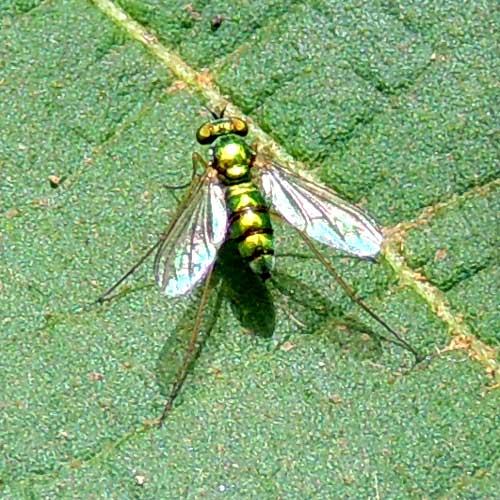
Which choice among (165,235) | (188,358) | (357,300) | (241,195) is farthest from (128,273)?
(357,300)

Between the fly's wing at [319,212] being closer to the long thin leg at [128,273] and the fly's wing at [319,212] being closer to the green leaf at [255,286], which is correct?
the green leaf at [255,286]

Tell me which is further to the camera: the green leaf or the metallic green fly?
the metallic green fly

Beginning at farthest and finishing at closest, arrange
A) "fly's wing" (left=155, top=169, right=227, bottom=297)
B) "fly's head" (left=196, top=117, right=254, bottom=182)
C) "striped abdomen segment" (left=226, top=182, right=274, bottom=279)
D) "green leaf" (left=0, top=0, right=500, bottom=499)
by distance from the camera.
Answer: "fly's head" (left=196, top=117, right=254, bottom=182) → "striped abdomen segment" (left=226, top=182, right=274, bottom=279) → "fly's wing" (left=155, top=169, right=227, bottom=297) → "green leaf" (left=0, top=0, right=500, bottom=499)

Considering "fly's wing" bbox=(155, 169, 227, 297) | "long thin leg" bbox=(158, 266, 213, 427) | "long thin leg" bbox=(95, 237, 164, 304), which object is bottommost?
"long thin leg" bbox=(158, 266, 213, 427)

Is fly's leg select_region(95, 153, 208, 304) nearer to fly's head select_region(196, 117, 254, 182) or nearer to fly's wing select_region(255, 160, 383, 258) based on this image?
fly's head select_region(196, 117, 254, 182)

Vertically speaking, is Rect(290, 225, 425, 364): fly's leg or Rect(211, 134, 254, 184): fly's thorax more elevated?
Rect(211, 134, 254, 184): fly's thorax

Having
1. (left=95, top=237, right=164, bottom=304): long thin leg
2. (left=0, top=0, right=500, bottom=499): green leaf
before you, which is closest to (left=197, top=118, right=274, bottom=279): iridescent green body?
(left=0, top=0, right=500, bottom=499): green leaf

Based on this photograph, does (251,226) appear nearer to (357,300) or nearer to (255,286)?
(255,286)
